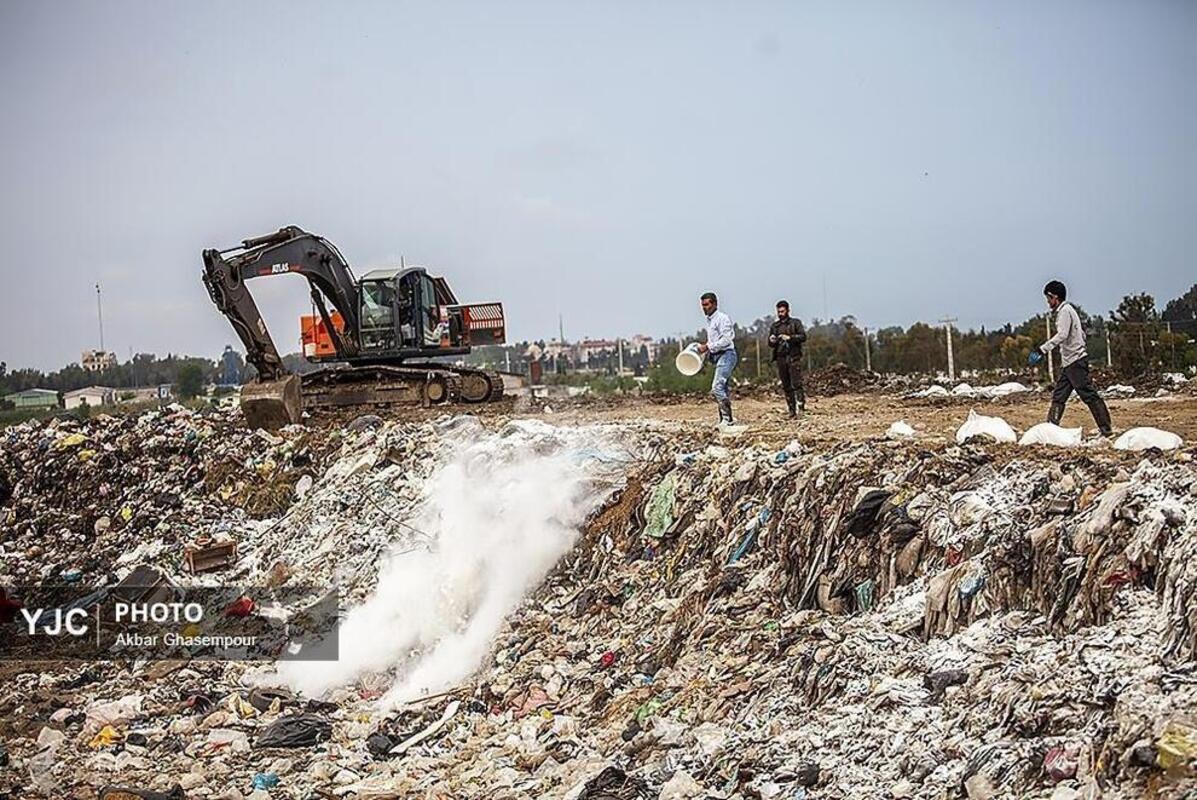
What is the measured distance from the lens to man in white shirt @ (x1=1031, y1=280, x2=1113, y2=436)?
7.54 m

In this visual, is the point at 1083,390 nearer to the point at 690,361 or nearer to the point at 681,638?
the point at 681,638

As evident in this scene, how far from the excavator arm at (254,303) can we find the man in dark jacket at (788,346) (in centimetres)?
619

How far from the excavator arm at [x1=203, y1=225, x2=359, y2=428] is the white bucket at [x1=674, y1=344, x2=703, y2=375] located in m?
5.43

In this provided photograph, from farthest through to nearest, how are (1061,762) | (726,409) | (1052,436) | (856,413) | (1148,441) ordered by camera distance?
(856,413) < (726,409) < (1052,436) < (1148,441) < (1061,762)

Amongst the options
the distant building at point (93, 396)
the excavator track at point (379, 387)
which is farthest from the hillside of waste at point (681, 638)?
the distant building at point (93, 396)

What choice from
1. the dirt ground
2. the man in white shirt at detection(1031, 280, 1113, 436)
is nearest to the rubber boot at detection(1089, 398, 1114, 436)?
the man in white shirt at detection(1031, 280, 1113, 436)

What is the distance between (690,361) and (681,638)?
4.51 metres

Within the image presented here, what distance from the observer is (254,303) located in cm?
1364

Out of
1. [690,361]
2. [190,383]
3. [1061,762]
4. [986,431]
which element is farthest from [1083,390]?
[190,383]

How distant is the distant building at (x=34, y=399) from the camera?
23.3 meters

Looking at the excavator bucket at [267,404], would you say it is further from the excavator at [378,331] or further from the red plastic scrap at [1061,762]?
the red plastic scrap at [1061,762]

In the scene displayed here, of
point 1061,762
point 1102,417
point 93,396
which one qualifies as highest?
point 93,396

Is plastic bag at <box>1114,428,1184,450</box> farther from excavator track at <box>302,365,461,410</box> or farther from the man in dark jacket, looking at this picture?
excavator track at <box>302,365,461,410</box>

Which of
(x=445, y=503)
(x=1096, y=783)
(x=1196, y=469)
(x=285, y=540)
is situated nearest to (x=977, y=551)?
(x=1196, y=469)
